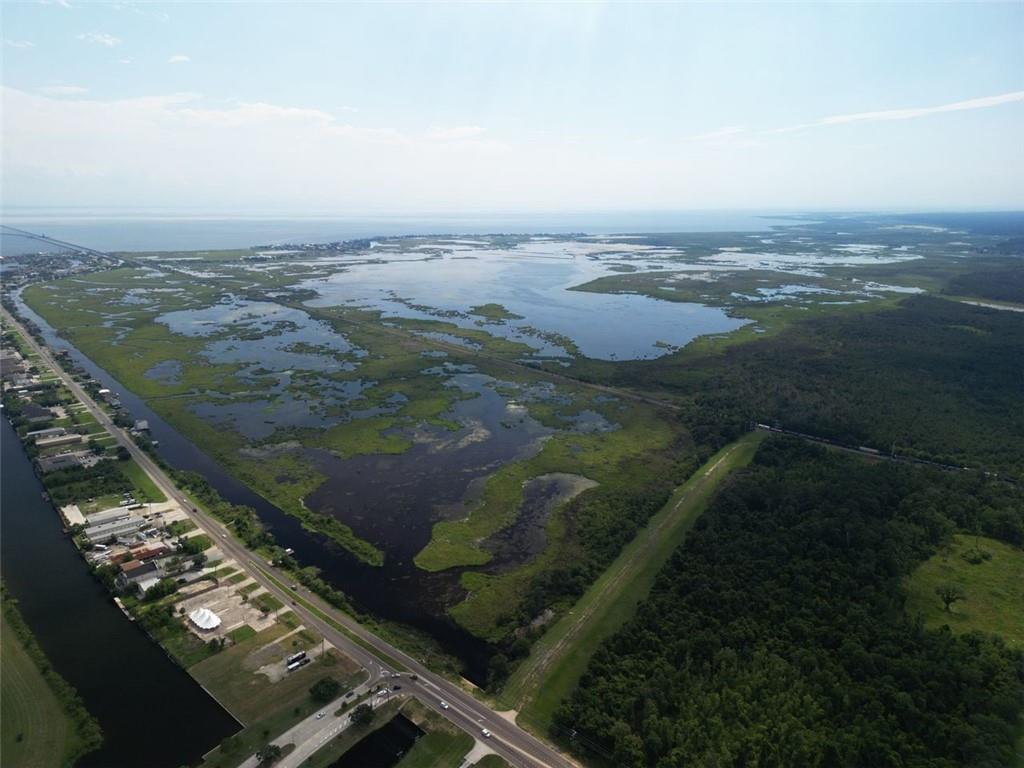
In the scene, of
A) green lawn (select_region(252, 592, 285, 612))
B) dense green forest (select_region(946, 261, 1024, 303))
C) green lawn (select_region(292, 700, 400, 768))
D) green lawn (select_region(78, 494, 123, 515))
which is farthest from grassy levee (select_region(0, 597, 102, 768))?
dense green forest (select_region(946, 261, 1024, 303))

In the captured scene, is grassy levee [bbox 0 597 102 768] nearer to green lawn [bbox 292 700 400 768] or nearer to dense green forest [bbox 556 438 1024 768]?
green lawn [bbox 292 700 400 768]

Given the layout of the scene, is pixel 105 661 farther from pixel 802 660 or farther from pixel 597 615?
pixel 802 660

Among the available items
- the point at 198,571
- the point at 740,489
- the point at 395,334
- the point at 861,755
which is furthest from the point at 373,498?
the point at 395,334

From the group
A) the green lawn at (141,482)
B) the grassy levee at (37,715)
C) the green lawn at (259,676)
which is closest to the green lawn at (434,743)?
the green lawn at (259,676)

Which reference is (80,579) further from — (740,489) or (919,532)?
(919,532)

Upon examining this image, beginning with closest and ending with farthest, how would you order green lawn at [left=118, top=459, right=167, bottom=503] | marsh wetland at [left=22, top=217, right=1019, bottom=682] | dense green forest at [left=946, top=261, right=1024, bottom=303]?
marsh wetland at [left=22, top=217, right=1019, bottom=682]
green lawn at [left=118, top=459, right=167, bottom=503]
dense green forest at [left=946, top=261, right=1024, bottom=303]

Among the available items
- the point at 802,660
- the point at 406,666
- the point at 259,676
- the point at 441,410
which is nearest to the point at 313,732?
the point at 259,676

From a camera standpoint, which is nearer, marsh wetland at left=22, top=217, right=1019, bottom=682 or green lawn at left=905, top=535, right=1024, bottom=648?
green lawn at left=905, top=535, right=1024, bottom=648
